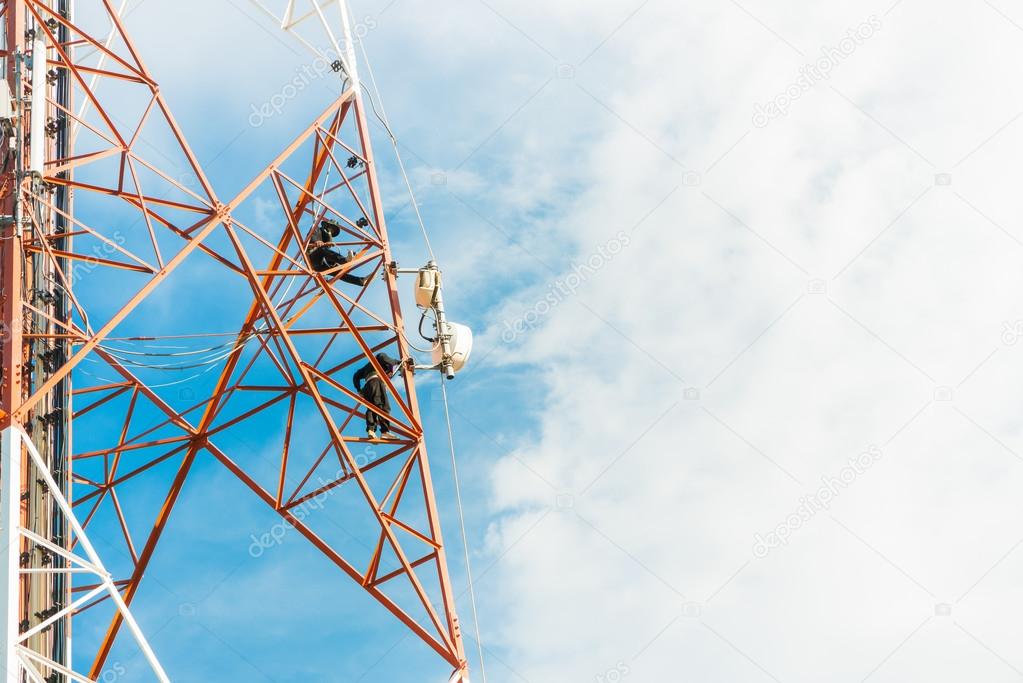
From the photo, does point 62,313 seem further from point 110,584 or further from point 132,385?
point 110,584

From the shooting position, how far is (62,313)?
22.3 meters

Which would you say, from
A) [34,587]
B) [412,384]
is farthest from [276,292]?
[34,587]

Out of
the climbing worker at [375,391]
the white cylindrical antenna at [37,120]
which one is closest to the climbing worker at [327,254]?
the climbing worker at [375,391]

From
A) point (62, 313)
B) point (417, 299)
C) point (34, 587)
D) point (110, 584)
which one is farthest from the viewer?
point (417, 299)

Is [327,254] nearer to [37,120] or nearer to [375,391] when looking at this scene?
[375,391]

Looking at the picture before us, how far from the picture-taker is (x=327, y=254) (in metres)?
24.5

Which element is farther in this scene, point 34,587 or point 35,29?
point 35,29

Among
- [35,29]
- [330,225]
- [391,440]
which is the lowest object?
[391,440]

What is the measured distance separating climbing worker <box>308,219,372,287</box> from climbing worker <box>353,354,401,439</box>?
165 centimetres

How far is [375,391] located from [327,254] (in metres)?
2.84

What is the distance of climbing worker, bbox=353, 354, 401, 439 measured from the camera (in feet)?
76.2

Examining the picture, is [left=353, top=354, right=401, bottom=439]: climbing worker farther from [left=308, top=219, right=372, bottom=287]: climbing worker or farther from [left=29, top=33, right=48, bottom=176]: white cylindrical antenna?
[left=29, top=33, right=48, bottom=176]: white cylindrical antenna

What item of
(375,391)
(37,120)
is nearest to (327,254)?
(375,391)

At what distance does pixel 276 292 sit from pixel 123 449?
385 cm
